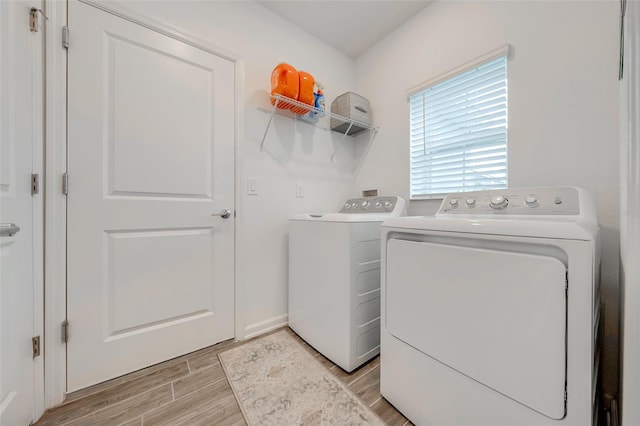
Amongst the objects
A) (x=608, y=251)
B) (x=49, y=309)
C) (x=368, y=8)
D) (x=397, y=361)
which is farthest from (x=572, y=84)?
(x=49, y=309)

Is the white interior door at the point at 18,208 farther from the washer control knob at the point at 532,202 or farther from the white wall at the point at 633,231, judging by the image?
the washer control knob at the point at 532,202

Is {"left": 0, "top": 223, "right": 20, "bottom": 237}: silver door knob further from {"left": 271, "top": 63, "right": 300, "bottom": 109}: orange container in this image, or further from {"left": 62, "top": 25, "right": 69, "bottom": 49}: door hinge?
{"left": 271, "top": 63, "right": 300, "bottom": 109}: orange container

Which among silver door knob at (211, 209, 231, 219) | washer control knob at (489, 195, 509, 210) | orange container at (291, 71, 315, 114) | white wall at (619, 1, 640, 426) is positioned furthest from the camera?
orange container at (291, 71, 315, 114)

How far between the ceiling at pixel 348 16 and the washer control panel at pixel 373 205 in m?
1.49

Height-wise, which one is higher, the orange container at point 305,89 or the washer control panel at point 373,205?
the orange container at point 305,89

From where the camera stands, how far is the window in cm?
147

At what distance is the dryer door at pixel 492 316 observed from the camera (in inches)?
26.0

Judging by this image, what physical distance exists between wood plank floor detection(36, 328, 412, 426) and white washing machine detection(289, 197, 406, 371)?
0.13 metres

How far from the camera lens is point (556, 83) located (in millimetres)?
1244

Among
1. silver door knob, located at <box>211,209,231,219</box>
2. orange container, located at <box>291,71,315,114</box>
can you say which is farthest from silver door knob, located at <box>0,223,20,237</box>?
orange container, located at <box>291,71,315,114</box>

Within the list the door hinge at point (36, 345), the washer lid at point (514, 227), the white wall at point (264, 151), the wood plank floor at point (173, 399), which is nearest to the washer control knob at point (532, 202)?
the washer lid at point (514, 227)

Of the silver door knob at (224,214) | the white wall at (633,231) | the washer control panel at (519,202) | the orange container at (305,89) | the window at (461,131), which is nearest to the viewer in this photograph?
the white wall at (633,231)

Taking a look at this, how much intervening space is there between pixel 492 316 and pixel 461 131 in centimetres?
134

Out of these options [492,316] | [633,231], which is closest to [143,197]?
[492,316]
